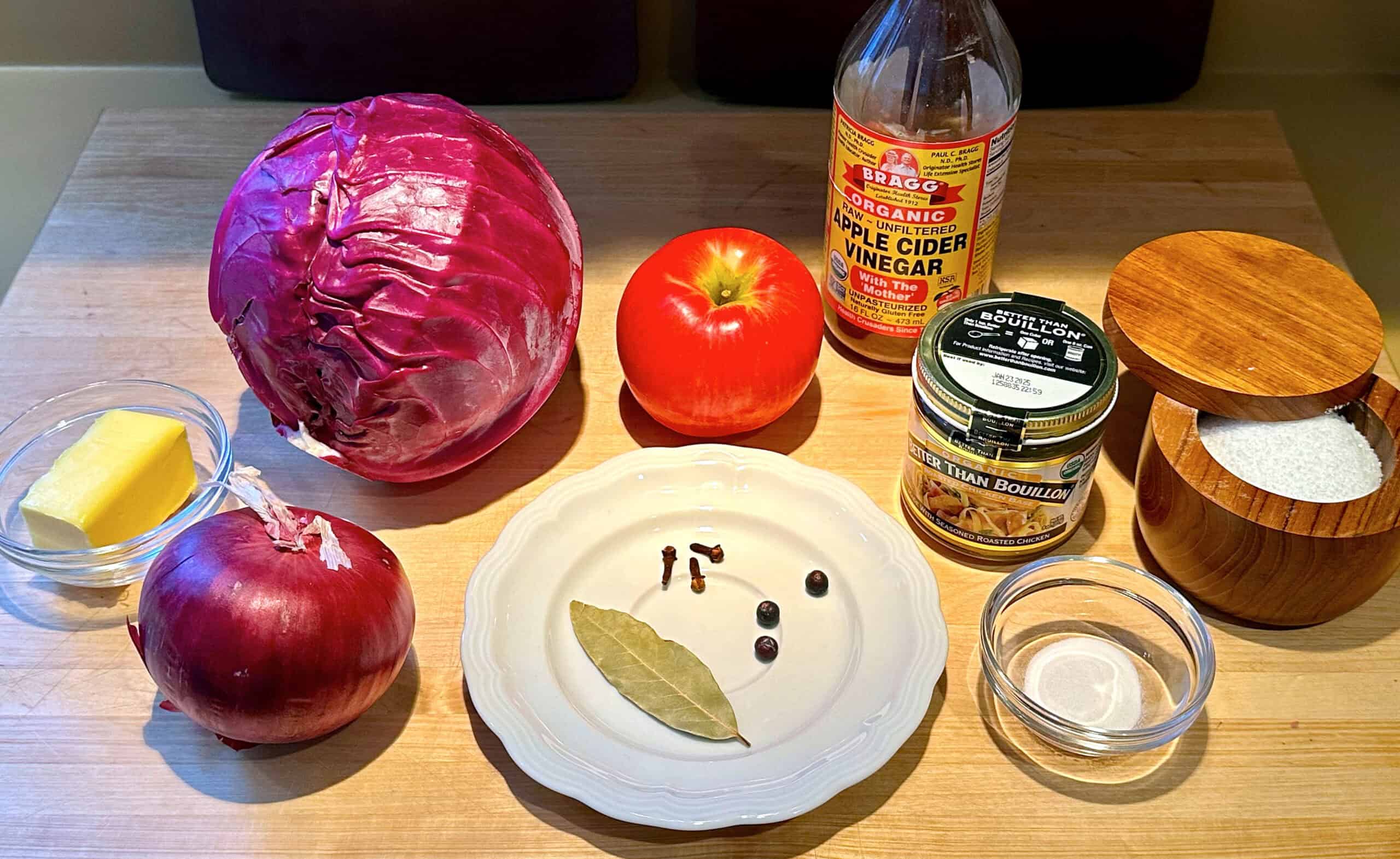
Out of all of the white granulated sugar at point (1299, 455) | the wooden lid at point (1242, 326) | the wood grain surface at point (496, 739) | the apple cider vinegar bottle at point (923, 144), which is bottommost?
the wood grain surface at point (496, 739)

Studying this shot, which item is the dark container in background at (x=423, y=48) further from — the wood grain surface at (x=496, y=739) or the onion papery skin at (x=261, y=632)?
the onion papery skin at (x=261, y=632)

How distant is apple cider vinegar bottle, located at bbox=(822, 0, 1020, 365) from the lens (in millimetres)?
897

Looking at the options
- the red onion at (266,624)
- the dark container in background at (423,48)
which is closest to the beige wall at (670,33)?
the dark container in background at (423,48)

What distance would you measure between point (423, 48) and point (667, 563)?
0.78 m

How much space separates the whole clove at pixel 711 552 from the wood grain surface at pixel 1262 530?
30 cm

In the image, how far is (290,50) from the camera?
138 cm

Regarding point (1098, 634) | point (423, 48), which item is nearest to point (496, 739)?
point (1098, 634)

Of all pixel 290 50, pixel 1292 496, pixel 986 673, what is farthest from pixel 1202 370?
pixel 290 50

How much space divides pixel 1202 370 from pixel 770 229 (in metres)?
0.45

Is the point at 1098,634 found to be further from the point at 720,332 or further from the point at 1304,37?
the point at 1304,37

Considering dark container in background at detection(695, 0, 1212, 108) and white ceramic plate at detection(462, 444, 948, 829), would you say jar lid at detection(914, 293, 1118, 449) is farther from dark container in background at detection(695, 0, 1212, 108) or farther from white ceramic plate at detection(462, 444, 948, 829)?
dark container in background at detection(695, 0, 1212, 108)

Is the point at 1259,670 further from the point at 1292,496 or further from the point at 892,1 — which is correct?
the point at 892,1

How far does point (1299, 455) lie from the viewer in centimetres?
83

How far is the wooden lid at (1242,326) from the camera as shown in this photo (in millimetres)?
853
